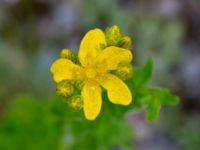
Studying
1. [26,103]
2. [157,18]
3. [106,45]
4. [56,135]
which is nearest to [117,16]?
[157,18]

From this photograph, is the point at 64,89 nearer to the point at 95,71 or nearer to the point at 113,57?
the point at 95,71

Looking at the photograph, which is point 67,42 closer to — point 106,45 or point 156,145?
point 156,145

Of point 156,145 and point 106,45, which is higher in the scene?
point 106,45

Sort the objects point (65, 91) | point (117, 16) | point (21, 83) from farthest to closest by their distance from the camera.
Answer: point (117, 16)
point (21, 83)
point (65, 91)

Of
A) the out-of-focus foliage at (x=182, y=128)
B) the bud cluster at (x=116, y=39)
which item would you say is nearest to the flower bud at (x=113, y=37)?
the bud cluster at (x=116, y=39)

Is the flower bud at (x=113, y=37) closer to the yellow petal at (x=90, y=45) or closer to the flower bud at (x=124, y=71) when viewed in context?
the yellow petal at (x=90, y=45)

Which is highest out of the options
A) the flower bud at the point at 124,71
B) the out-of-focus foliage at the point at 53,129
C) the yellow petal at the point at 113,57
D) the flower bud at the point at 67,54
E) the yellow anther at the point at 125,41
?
the flower bud at the point at 67,54

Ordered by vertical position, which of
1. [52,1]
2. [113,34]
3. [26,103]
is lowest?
[26,103]
